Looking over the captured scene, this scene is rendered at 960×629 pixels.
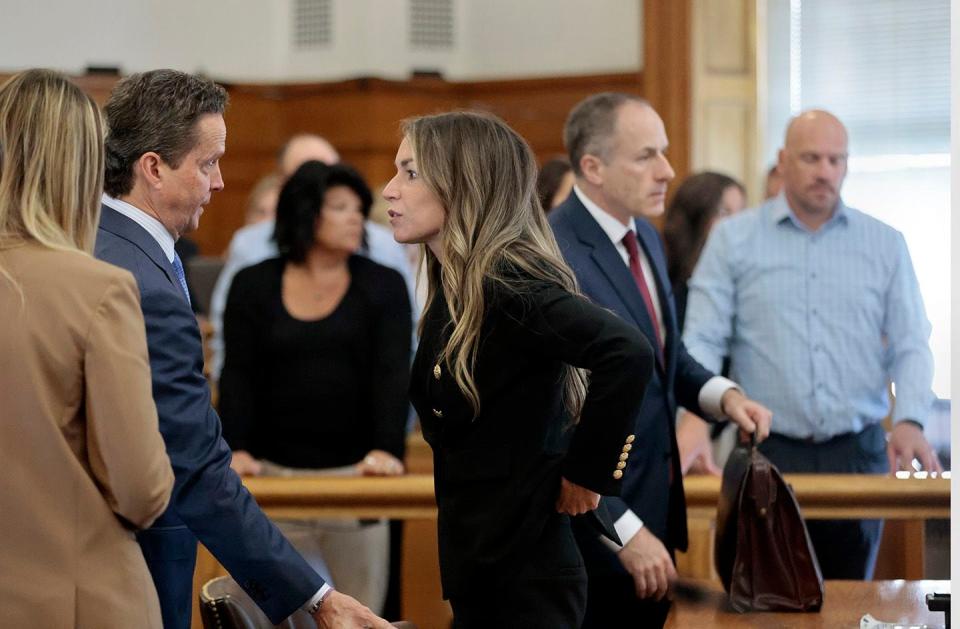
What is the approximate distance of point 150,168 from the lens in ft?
7.13

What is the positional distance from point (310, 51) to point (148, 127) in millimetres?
8476

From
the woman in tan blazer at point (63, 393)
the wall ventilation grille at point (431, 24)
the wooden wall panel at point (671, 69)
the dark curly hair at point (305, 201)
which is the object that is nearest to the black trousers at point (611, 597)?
the woman in tan blazer at point (63, 393)

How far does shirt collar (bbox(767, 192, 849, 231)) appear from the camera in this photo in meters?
3.84

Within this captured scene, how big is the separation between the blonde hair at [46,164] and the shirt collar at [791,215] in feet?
7.87

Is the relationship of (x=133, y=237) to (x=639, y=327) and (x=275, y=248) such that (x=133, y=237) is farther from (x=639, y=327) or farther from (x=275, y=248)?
(x=275, y=248)

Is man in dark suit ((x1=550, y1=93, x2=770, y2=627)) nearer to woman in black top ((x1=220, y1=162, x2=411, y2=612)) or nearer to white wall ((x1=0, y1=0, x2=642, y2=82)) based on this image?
woman in black top ((x1=220, y1=162, x2=411, y2=612))

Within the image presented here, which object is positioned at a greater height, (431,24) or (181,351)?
(431,24)

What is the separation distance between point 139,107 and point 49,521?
0.69 metres

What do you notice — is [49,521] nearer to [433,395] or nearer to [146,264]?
[146,264]

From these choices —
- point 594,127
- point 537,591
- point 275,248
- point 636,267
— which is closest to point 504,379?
point 537,591

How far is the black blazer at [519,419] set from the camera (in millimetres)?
2176

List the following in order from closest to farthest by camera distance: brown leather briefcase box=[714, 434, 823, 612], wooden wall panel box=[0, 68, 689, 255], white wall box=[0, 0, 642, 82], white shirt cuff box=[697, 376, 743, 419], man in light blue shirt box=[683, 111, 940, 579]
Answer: brown leather briefcase box=[714, 434, 823, 612]
white shirt cuff box=[697, 376, 743, 419]
man in light blue shirt box=[683, 111, 940, 579]
white wall box=[0, 0, 642, 82]
wooden wall panel box=[0, 68, 689, 255]

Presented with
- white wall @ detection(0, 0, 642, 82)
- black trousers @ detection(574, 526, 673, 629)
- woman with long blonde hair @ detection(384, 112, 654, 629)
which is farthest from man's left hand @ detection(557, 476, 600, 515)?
white wall @ detection(0, 0, 642, 82)

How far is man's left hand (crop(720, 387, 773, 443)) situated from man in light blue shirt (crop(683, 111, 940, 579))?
69cm
